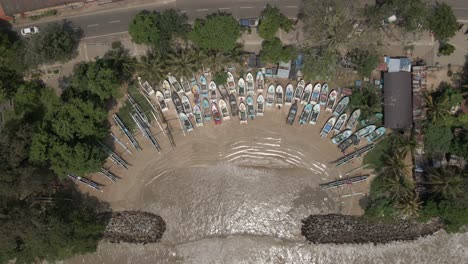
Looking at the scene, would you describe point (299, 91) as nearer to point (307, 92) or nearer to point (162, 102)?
point (307, 92)

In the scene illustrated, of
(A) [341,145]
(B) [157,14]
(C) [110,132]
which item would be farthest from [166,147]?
(A) [341,145]

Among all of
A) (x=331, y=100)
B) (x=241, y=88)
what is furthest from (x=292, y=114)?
(x=241, y=88)

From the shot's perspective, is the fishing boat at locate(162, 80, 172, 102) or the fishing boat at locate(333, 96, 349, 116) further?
the fishing boat at locate(162, 80, 172, 102)

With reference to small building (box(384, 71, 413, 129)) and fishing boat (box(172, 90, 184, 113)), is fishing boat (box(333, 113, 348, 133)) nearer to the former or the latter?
small building (box(384, 71, 413, 129))

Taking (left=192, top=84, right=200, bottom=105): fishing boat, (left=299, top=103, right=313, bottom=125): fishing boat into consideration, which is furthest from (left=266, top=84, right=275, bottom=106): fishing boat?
(left=192, top=84, right=200, bottom=105): fishing boat

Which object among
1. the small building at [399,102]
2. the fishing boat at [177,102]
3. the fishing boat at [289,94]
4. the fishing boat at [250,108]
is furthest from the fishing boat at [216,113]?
the small building at [399,102]

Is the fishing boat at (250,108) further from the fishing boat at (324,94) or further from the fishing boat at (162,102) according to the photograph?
the fishing boat at (162,102)

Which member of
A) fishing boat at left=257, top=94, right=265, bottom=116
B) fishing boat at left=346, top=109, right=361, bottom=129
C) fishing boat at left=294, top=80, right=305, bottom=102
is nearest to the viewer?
fishing boat at left=346, top=109, right=361, bottom=129
